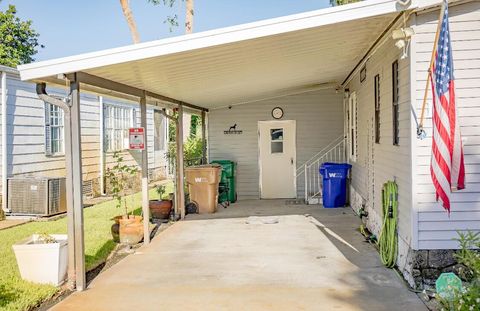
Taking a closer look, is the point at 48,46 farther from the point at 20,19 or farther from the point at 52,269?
the point at 52,269

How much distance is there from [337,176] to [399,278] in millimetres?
5209

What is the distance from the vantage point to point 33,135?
33.7 ft

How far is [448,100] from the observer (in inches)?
165

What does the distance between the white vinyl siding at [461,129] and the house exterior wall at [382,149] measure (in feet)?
0.50

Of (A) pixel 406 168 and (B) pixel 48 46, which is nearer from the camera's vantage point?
(A) pixel 406 168

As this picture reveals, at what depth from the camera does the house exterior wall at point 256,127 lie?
1179 cm

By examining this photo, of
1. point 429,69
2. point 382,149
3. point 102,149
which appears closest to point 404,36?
point 429,69

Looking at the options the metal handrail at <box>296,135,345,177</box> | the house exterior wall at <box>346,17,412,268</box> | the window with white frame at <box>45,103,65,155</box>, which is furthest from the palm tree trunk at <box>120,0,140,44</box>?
the house exterior wall at <box>346,17,412,268</box>

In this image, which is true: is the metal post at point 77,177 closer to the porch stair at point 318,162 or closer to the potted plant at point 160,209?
the potted plant at point 160,209

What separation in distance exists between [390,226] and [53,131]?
8.67 m

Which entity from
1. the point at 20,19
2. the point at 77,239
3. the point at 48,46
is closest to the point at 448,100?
the point at 77,239

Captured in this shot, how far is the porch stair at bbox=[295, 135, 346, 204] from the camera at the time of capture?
11703mm

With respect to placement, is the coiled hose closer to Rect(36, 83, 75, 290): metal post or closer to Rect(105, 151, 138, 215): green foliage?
Rect(36, 83, 75, 290): metal post

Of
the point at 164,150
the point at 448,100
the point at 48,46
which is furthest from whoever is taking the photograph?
the point at 48,46
